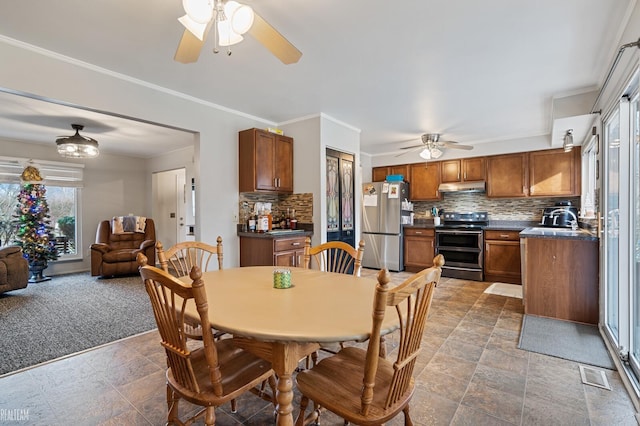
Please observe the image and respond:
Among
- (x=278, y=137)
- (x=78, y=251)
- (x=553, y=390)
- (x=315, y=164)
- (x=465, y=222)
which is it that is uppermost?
(x=278, y=137)

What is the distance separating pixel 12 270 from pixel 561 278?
22.1 ft

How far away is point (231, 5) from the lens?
4.78 feet

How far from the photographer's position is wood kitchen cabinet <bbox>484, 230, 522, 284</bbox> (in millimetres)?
4566

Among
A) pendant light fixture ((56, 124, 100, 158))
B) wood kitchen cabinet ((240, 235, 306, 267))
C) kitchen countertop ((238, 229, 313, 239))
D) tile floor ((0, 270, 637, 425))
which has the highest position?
pendant light fixture ((56, 124, 100, 158))

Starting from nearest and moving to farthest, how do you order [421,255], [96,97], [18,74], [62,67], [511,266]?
1. [18,74]
2. [62,67]
3. [96,97]
4. [511,266]
5. [421,255]

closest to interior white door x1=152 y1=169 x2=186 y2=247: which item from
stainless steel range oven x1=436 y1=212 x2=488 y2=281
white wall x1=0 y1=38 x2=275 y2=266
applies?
white wall x1=0 y1=38 x2=275 y2=266

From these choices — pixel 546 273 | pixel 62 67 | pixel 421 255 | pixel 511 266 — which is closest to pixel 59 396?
pixel 62 67

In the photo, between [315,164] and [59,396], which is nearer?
[59,396]

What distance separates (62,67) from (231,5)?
1.87 m

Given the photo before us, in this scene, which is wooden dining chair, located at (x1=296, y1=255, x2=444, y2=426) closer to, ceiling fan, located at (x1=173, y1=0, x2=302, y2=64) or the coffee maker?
ceiling fan, located at (x1=173, y1=0, x2=302, y2=64)

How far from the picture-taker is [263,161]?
364cm

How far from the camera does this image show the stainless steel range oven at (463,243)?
4812 millimetres

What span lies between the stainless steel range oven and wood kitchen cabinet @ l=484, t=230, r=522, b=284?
0.32ft

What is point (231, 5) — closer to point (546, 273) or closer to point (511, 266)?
point (546, 273)
